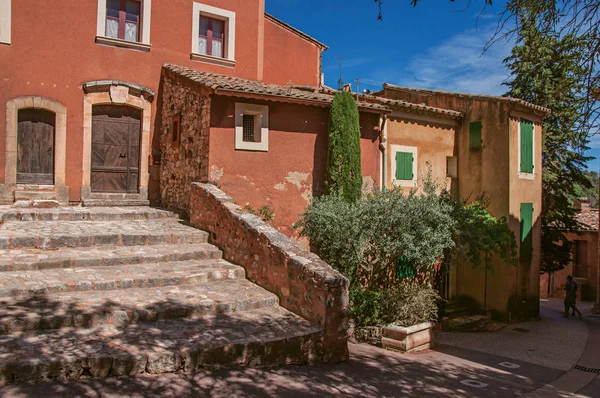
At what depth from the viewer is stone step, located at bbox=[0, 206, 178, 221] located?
31.1 ft

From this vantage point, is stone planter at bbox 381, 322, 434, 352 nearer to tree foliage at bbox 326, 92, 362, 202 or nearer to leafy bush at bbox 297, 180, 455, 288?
leafy bush at bbox 297, 180, 455, 288

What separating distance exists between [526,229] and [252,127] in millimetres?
9638

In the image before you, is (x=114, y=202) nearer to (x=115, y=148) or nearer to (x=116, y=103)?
(x=115, y=148)

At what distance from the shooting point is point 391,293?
9.82m

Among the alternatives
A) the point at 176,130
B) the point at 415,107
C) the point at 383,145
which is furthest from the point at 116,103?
the point at 415,107

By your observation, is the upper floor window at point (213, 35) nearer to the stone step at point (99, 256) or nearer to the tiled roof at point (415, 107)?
the tiled roof at point (415, 107)

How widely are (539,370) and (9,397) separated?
8637 mm

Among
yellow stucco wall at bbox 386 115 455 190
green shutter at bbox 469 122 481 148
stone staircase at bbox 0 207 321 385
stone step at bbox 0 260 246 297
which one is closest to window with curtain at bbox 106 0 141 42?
stone staircase at bbox 0 207 321 385

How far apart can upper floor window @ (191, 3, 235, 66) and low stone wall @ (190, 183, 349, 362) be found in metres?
5.33

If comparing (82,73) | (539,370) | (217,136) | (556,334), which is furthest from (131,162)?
(556,334)

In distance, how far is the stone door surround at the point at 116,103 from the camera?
461 inches

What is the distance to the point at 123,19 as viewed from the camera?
12.3 meters

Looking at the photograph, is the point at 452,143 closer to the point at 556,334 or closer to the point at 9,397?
the point at 556,334

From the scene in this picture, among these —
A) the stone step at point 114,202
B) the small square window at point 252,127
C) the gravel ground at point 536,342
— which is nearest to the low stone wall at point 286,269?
the small square window at point 252,127
